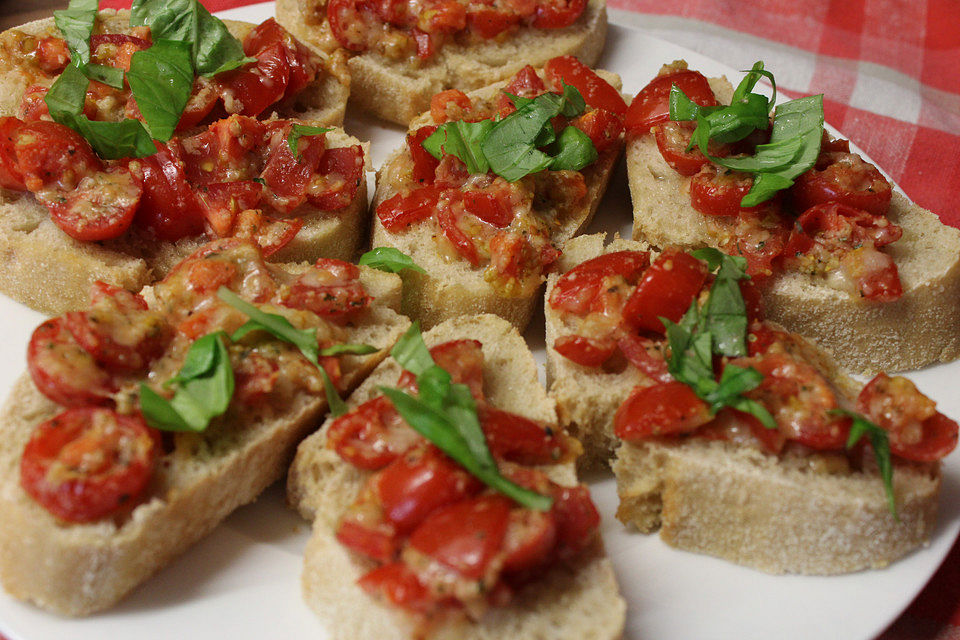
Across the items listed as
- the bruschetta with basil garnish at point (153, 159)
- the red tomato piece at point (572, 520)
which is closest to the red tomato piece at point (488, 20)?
the bruschetta with basil garnish at point (153, 159)

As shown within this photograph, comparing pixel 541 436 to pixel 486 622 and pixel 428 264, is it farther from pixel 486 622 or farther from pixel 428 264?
pixel 428 264

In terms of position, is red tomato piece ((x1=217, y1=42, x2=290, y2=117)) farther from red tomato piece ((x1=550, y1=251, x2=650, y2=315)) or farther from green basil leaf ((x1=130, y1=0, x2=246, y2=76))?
red tomato piece ((x1=550, y1=251, x2=650, y2=315))

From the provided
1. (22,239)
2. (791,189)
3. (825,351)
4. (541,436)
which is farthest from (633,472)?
(22,239)

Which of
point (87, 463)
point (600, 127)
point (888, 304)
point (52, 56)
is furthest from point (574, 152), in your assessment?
point (52, 56)

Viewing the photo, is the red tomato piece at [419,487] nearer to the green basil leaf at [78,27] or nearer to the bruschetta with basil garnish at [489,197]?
the bruschetta with basil garnish at [489,197]

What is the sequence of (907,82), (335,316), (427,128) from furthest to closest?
(907,82)
(427,128)
(335,316)

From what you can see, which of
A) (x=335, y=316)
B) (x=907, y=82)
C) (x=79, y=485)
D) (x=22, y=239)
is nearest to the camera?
(x=79, y=485)
